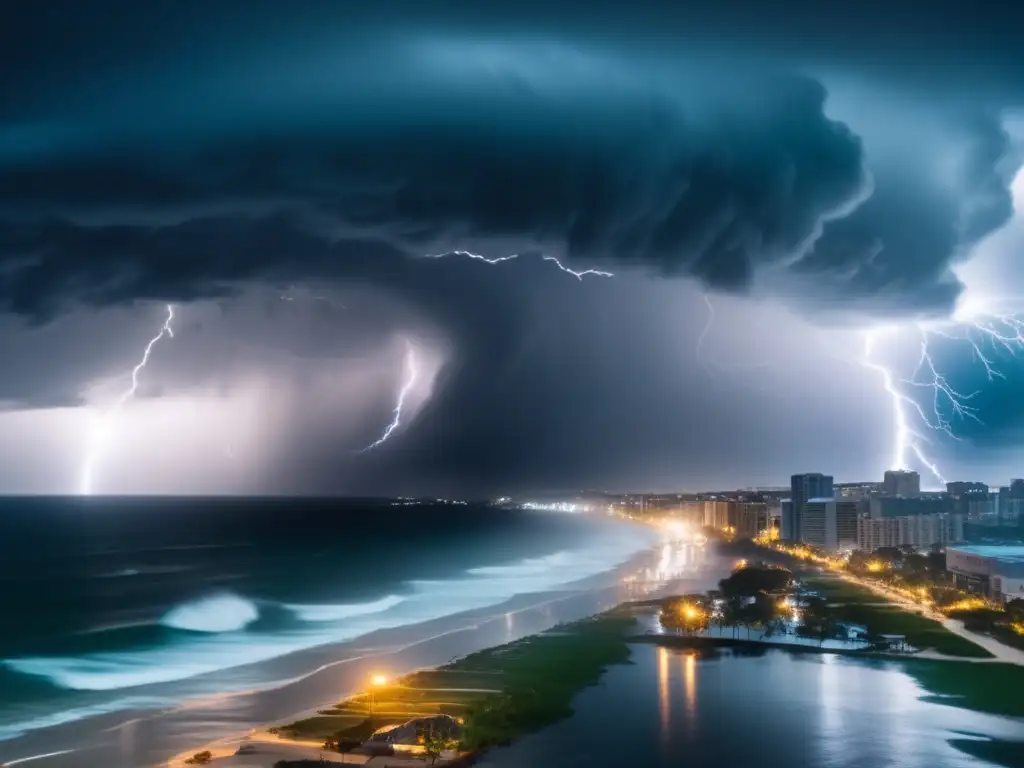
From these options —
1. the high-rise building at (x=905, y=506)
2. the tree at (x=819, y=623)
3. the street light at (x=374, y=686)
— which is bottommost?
the street light at (x=374, y=686)

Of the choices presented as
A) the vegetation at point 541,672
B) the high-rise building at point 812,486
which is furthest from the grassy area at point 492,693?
the high-rise building at point 812,486

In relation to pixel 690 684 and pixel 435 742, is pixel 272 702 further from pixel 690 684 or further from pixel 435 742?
pixel 690 684

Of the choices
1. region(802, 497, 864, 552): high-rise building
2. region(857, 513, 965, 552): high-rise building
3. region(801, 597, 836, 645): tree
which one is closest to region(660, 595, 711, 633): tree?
region(801, 597, 836, 645): tree

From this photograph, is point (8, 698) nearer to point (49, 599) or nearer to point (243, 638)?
point (243, 638)

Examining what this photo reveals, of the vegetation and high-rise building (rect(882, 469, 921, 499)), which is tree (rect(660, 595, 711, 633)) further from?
high-rise building (rect(882, 469, 921, 499))

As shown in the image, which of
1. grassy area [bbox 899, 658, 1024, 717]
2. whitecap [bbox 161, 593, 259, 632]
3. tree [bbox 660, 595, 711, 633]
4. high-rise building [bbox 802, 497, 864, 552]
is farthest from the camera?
high-rise building [bbox 802, 497, 864, 552]

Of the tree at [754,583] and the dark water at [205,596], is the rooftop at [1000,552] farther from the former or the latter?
the dark water at [205,596]

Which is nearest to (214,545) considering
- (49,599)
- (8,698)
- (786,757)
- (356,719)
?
(49,599)

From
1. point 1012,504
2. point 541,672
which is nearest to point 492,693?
point 541,672
